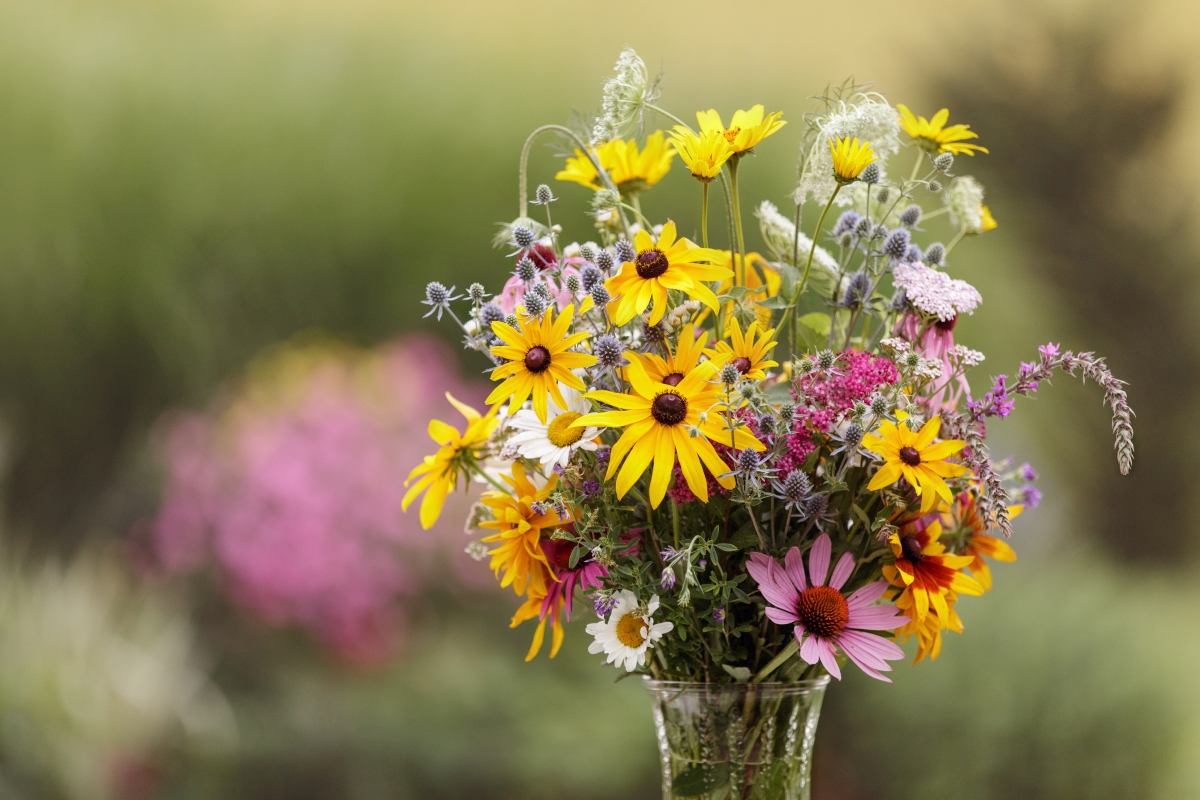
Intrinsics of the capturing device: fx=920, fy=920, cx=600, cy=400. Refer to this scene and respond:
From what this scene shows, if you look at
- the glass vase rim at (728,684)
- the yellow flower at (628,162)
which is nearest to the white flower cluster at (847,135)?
the yellow flower at (628,162)

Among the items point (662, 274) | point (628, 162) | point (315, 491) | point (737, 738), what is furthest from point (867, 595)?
point (315, 491)

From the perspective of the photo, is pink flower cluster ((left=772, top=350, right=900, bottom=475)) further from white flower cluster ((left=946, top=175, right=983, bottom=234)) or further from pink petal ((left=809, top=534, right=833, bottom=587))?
Result: white flower cluster ((left=946, top=175, right=983, bottom=234))

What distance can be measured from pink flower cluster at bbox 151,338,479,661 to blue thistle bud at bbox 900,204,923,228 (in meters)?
1.37

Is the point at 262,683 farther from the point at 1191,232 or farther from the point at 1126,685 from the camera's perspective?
the point at 1191,232

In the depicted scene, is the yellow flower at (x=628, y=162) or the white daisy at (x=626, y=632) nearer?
the white daisy at (x=626, y=632)

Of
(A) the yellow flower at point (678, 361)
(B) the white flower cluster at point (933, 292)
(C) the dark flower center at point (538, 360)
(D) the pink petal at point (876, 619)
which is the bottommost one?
(D) the pink petal at point (876, 619)

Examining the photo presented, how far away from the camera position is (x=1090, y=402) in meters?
2.24

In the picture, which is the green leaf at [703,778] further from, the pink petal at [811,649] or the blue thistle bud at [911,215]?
the blue thistle bud at [911,215]

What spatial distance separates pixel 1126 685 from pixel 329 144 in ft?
6.20

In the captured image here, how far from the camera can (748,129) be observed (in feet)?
1.90

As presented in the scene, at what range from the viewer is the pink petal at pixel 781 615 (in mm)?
Result: 544

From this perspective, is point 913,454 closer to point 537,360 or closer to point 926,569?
point 926,569

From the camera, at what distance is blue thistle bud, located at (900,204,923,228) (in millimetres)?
636

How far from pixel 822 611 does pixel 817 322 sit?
0.22 m
